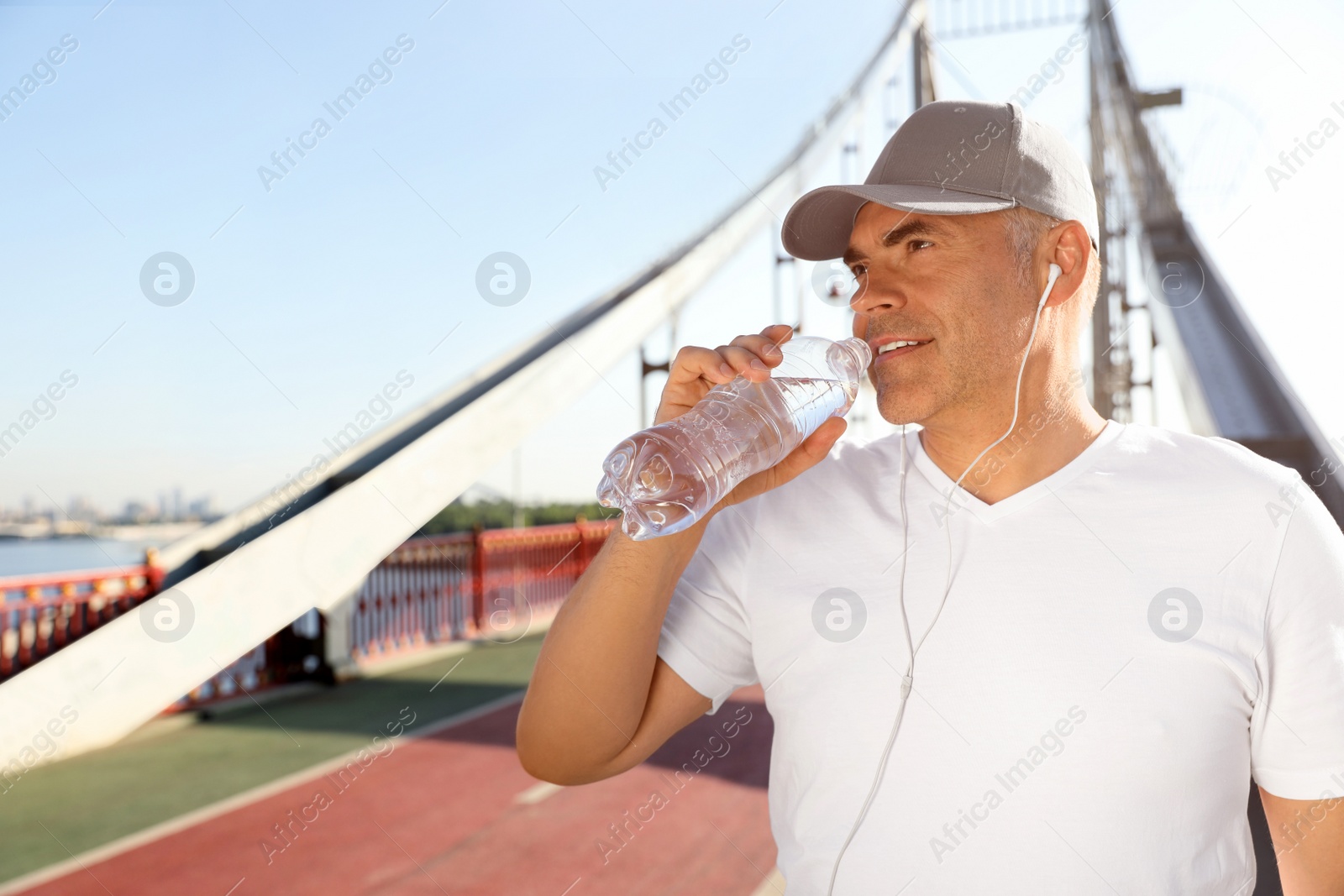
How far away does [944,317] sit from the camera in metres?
1.37

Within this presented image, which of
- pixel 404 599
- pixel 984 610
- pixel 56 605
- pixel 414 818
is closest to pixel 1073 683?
pixel 984 610

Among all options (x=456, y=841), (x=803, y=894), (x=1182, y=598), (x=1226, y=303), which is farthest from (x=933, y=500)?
(x=1226, y=303)

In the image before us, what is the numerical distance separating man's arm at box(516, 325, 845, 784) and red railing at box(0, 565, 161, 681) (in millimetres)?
4705

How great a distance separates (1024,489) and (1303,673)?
1.31ft

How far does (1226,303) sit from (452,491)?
535 centimetres

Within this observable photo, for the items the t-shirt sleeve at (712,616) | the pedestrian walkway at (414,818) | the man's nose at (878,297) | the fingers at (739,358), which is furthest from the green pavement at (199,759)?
the man's nose at (878,297)

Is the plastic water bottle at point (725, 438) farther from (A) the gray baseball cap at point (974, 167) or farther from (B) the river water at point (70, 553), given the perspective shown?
(B) the river water at point (70, 553)

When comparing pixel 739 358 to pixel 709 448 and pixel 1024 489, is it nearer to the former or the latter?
pixel 709 448

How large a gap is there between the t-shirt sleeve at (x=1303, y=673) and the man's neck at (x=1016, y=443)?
319mm

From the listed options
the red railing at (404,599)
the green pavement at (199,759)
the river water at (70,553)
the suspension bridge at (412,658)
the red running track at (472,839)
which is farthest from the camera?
the river water at (70,553)

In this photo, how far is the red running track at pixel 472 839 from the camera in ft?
11.4

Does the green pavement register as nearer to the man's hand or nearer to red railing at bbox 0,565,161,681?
red railing at bbox 0,565,161,681

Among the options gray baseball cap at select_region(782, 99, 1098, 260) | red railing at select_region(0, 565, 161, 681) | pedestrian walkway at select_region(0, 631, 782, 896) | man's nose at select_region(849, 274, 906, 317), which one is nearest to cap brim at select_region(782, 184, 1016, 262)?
gray baseball cap at select_region(782, 99, 1098, 260)

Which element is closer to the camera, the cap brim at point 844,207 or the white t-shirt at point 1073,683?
the white t-shirt at point 1073,683
